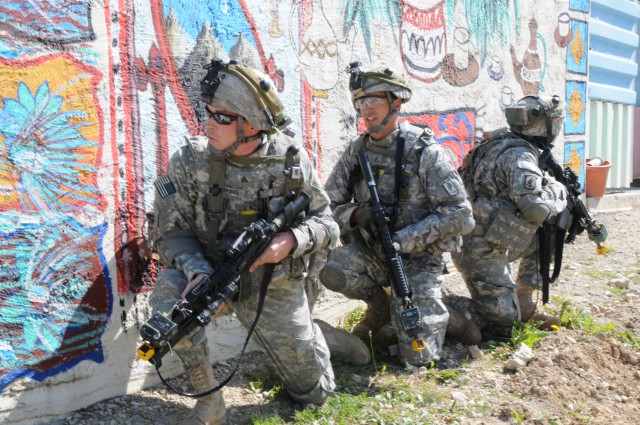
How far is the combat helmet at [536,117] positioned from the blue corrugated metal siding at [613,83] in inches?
208

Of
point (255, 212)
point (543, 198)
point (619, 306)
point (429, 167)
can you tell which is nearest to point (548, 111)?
point (543, 198)

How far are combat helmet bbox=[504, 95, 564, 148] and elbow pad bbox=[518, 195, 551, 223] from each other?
611 mm

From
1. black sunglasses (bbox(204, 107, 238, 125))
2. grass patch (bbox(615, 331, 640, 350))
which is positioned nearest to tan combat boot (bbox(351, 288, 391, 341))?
grass patch (bbox(615, 331, 640, 350))

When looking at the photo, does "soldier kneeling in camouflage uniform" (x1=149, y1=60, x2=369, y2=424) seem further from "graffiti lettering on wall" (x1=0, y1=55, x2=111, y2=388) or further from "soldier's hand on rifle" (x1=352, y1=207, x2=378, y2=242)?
"soldier's hand on rifle" (x1=352, y1=207, x2=378, y2=242)

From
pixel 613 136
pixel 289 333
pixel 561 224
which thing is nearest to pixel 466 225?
pixel 561 224

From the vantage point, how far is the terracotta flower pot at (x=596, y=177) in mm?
8359

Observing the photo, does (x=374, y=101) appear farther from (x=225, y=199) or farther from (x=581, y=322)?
(x=581, y=322)

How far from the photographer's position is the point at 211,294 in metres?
2.85

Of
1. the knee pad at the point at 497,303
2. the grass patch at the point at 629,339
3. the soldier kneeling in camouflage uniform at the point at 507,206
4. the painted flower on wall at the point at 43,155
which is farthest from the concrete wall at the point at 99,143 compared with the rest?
the grass patch at the point at 629,339

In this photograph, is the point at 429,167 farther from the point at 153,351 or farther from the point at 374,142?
the point at 153,351

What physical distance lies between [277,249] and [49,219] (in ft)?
3.31

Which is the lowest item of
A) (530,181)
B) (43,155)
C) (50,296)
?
(50,296)

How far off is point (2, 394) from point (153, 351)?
35.2 inches

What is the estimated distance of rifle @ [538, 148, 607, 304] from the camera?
15.0ft
